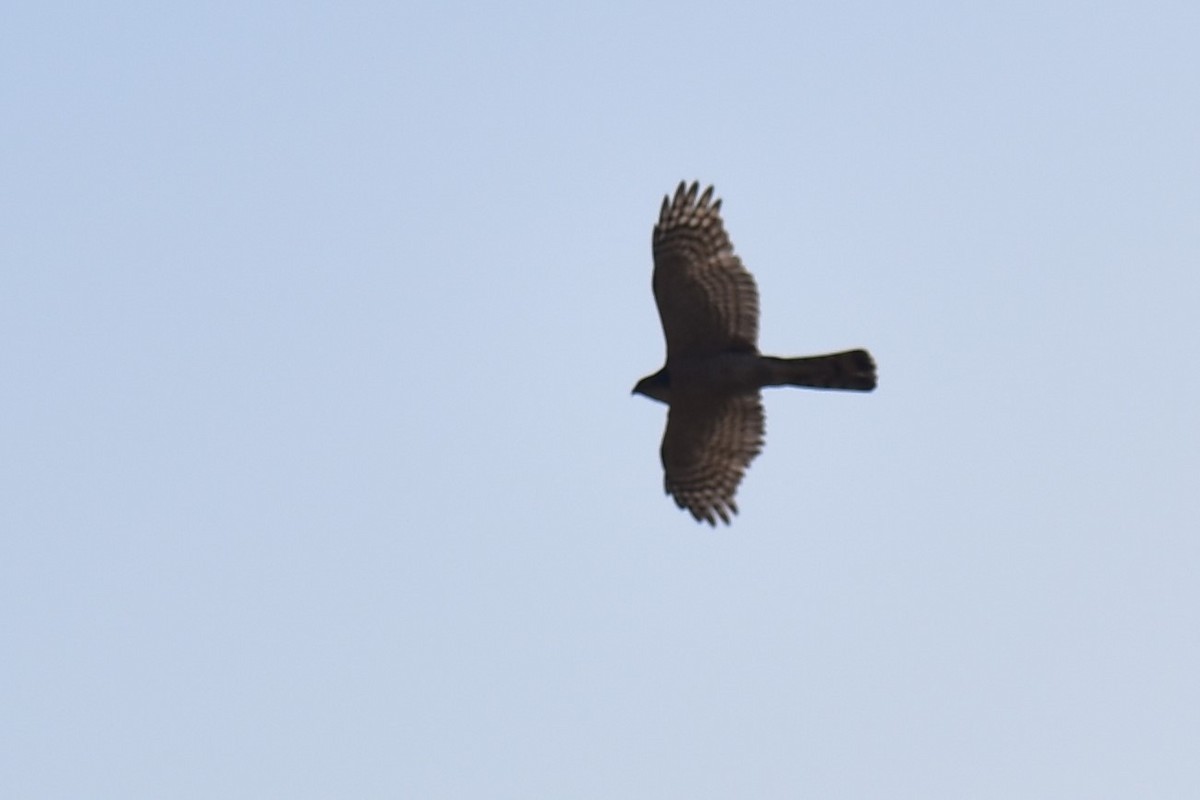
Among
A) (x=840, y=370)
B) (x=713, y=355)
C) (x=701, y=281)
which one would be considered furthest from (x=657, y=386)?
(x=840, y=370)

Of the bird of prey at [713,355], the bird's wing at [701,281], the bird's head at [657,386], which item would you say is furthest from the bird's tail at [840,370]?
the bird's head at [657,386]

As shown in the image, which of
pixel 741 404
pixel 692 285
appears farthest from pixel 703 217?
pixel 741 404

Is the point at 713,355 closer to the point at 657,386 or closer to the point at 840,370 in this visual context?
the point at 657,386

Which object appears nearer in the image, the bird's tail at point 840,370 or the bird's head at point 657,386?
the bird's tail at point 840,370

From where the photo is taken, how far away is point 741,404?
730 inches

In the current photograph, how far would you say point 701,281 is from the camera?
1791 cm

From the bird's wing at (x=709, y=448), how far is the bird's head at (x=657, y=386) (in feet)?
0.41

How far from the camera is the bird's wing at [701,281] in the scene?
1792 cm

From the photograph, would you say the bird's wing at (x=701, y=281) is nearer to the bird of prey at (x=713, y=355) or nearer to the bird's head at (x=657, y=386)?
the bird of prey at (x=713, y=355)

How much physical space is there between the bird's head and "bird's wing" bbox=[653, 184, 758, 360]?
1.42 ft

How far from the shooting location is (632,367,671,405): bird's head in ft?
60.8

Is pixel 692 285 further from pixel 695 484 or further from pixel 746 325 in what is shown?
pixel 695 484

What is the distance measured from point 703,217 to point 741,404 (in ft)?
6.42

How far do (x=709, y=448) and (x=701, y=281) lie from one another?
199 cm
